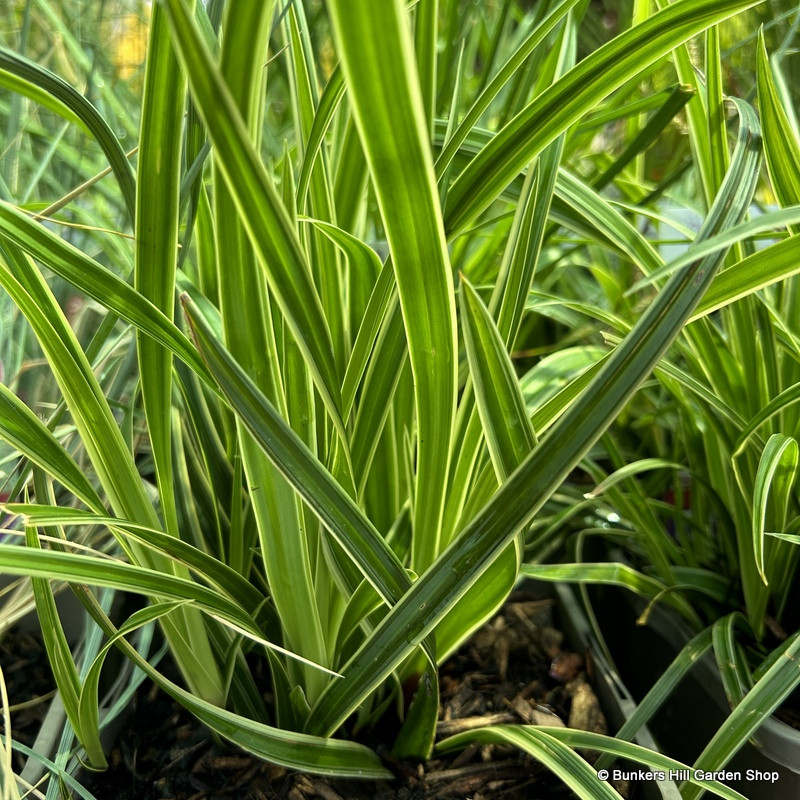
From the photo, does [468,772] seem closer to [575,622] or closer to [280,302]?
[575,622]

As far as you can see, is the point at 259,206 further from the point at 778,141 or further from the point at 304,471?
the point at 778,141

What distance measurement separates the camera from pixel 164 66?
1.02 ft

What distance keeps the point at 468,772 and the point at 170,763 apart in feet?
0.68

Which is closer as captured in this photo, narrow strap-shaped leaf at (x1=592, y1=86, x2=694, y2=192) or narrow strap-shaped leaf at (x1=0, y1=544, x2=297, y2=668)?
narrow strap-shaped leaf at (x1=0, y1=544, x2=297, y2=668)

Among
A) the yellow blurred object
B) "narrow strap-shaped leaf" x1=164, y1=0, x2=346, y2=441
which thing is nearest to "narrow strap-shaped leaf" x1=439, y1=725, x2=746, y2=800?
"narrow strap-shaped leaf" x1=164, y1=0, x2=346, y2=441

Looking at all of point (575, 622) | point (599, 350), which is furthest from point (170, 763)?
point (599, 350)

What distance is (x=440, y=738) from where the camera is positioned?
48cm

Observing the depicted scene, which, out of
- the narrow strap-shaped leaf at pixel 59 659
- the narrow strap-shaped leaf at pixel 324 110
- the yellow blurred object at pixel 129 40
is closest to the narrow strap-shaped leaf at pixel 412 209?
the narrow strap-shaped leaf at pixel 324 110

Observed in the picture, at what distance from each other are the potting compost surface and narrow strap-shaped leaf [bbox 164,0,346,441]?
26 centimetres

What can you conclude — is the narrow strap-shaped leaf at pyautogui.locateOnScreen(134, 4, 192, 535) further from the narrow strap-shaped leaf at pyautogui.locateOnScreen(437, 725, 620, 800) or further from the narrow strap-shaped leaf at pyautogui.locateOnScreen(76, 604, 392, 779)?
the narrow strap-shaped leaf at pyautogui.locateOnScreen(437, 725, 620, 800)

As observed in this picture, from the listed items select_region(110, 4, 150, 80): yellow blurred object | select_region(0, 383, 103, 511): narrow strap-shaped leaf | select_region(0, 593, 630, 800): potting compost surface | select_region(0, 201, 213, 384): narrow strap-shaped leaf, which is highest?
select_region(110, 4, 150, 80): yellow blurred object

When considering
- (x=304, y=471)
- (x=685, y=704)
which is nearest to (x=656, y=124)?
(x=304, y=471)

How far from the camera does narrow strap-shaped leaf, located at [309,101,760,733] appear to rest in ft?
0.87

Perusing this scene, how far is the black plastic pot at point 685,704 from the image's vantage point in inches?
17.0
